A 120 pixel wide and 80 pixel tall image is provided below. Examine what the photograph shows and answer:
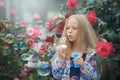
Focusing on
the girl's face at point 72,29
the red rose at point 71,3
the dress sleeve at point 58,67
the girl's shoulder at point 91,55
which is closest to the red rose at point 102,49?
the girl's shoulder at point 91,55

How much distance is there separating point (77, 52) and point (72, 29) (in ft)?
0.70

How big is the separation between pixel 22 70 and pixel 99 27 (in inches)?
46.2

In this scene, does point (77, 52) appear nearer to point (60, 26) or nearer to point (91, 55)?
point (91, 55)

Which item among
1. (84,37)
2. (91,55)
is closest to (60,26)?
(84,37)

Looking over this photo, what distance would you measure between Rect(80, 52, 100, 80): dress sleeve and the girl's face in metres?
0.21

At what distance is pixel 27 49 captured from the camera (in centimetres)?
A: 442

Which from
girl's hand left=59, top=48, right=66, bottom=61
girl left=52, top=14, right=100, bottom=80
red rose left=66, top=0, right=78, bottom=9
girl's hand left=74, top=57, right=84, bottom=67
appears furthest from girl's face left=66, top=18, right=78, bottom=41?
red rose left=66, top=0, right=78, bottom=9

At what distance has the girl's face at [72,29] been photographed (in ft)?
10.7

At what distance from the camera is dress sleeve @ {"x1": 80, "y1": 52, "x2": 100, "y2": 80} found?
125 inches

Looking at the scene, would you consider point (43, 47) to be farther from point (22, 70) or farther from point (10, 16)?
point (10, 16)

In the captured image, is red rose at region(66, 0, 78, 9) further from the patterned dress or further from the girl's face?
the patterned dress

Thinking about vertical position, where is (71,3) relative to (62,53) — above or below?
above

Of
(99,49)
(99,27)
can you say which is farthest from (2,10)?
(99,49)

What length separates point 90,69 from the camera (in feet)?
10.5
